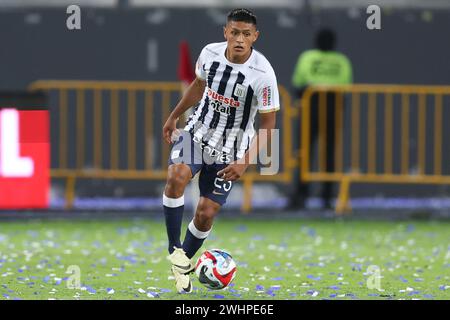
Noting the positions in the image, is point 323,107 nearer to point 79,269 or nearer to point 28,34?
point 28,34

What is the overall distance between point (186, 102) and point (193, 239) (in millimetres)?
983

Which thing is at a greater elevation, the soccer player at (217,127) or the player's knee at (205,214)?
the soccer player at (217,127)

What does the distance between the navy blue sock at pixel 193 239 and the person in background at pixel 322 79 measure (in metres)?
6.30

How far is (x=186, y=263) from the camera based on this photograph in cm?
946

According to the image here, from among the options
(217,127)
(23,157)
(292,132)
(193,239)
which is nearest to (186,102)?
(217,127)

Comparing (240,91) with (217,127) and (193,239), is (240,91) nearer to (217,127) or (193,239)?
(217,127)

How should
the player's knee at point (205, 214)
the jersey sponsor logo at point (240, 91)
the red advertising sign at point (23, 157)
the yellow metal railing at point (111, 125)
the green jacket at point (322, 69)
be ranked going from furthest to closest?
the yellow metal railing at point (111, 125), the green jacket at point (322, 69), the red advertising sign at point (23, 157), the player's knee at point (205, 214), the jersey sponsor logo at point (240, 91)

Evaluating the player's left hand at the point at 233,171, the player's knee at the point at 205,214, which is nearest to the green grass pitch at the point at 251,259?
the player's knee at the point at 205,214

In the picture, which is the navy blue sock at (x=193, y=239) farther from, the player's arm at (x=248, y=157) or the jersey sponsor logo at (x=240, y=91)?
the jersey sponsor logo at (x=240, y=91)

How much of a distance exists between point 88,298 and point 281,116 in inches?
298

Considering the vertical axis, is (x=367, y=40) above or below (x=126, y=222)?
above

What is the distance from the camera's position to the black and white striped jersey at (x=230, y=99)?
935cm

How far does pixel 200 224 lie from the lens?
9.66 metres
